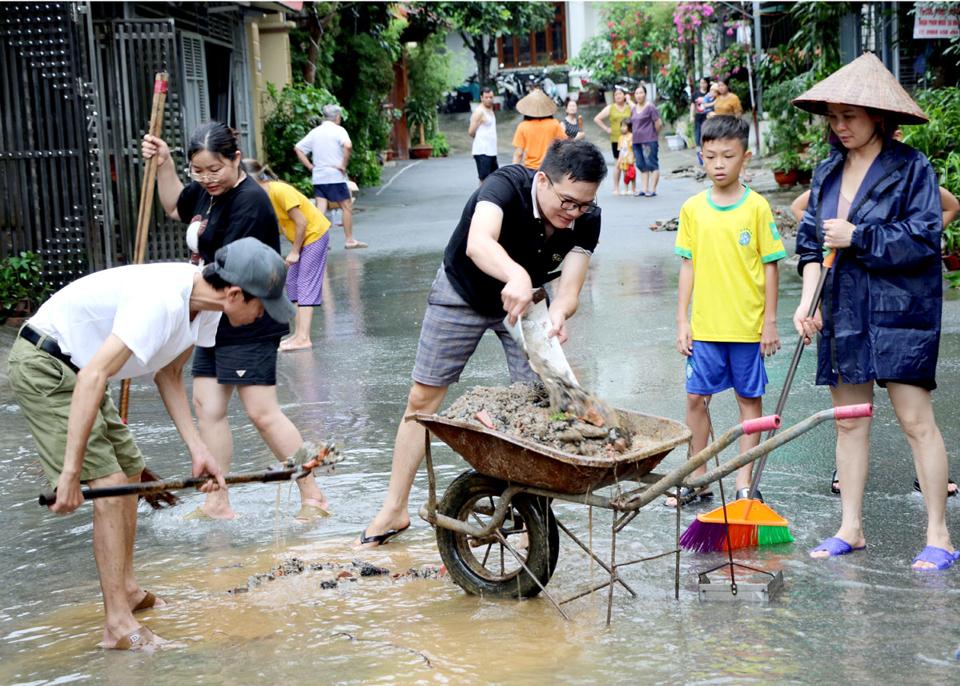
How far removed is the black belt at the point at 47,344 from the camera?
4.48 m

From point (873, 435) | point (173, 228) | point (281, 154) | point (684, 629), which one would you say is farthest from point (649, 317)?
point (281, 154)

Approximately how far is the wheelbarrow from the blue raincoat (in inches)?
29.3

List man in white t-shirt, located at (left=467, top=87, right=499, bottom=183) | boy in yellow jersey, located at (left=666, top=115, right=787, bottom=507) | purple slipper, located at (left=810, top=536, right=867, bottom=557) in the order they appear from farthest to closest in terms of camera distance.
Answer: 1. man in white t-shirt, located at (left=467, top=87, right=499, bottom=183)
2. boy in yellow jersey, located at (left=666, top=115, right=787, bottom=507)
3. purple slipper, located at (left=810, top=536, right=867, bottom=557)

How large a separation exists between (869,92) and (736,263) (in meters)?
1.15

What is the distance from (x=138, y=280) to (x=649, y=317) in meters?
7.06

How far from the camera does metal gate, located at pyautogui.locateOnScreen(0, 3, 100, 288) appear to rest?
11.6 meters

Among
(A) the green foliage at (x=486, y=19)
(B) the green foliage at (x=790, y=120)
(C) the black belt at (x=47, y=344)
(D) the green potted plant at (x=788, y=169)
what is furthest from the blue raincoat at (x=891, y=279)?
(A) the green foliage at (x=486, y=19)

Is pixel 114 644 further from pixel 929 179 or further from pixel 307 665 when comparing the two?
pixel 929 179

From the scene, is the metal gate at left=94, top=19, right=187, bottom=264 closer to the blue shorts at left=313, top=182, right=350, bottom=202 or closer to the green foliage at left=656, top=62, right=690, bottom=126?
the blue shorts at left=313, top=182, right=350, bottom=202

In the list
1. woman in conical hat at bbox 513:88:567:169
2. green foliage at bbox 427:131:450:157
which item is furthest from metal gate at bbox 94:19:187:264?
green foliage at bbox 427:131:450:157

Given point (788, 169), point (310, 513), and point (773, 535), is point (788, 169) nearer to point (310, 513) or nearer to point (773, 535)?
point (310, 513)

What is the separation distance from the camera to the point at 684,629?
14.2 ft

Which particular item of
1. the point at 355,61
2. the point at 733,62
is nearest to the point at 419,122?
the point at 355,61

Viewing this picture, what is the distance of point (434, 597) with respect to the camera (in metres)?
4.87
